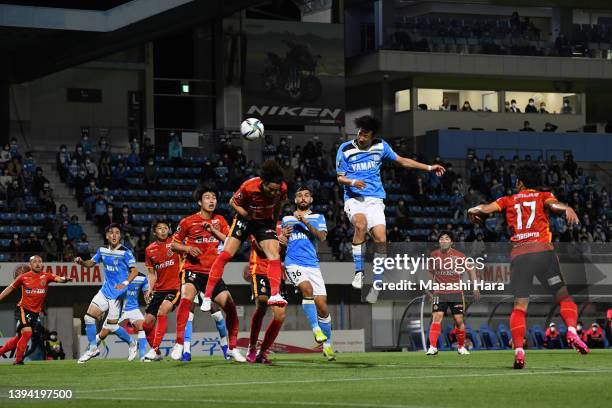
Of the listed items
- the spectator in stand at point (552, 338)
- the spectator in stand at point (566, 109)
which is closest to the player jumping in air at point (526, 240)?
the spectator in stand at point (552, 338)

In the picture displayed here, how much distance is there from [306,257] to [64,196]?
944 inches

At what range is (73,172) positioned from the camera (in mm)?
40594

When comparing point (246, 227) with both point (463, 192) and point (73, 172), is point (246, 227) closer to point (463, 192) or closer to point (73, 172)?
point (73, 172)

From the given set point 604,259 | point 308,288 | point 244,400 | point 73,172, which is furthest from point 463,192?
point 244,400

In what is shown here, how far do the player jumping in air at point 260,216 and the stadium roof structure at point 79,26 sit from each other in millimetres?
22807

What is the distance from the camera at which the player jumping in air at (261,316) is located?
15734 mm

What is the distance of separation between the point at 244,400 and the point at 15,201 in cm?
2809

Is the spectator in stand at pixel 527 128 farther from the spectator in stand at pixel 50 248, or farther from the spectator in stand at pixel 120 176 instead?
the spectator in stand at pixel 50 248

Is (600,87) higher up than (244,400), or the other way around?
(600,87)

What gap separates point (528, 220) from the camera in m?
14.9

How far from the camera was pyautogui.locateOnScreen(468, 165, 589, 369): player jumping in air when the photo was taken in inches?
571

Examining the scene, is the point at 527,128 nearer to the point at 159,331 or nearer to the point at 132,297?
the point at 132,297

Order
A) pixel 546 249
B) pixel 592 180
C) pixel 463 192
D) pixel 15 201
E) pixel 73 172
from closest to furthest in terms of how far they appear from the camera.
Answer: pixel 546 249 → pixel 15 201 → pixel 73 172 → pixel 463 192 → pixel 592 180

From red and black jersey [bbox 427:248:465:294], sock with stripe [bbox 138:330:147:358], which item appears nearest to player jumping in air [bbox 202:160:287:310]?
red and black jersey [bbox 427:248:465:294]
